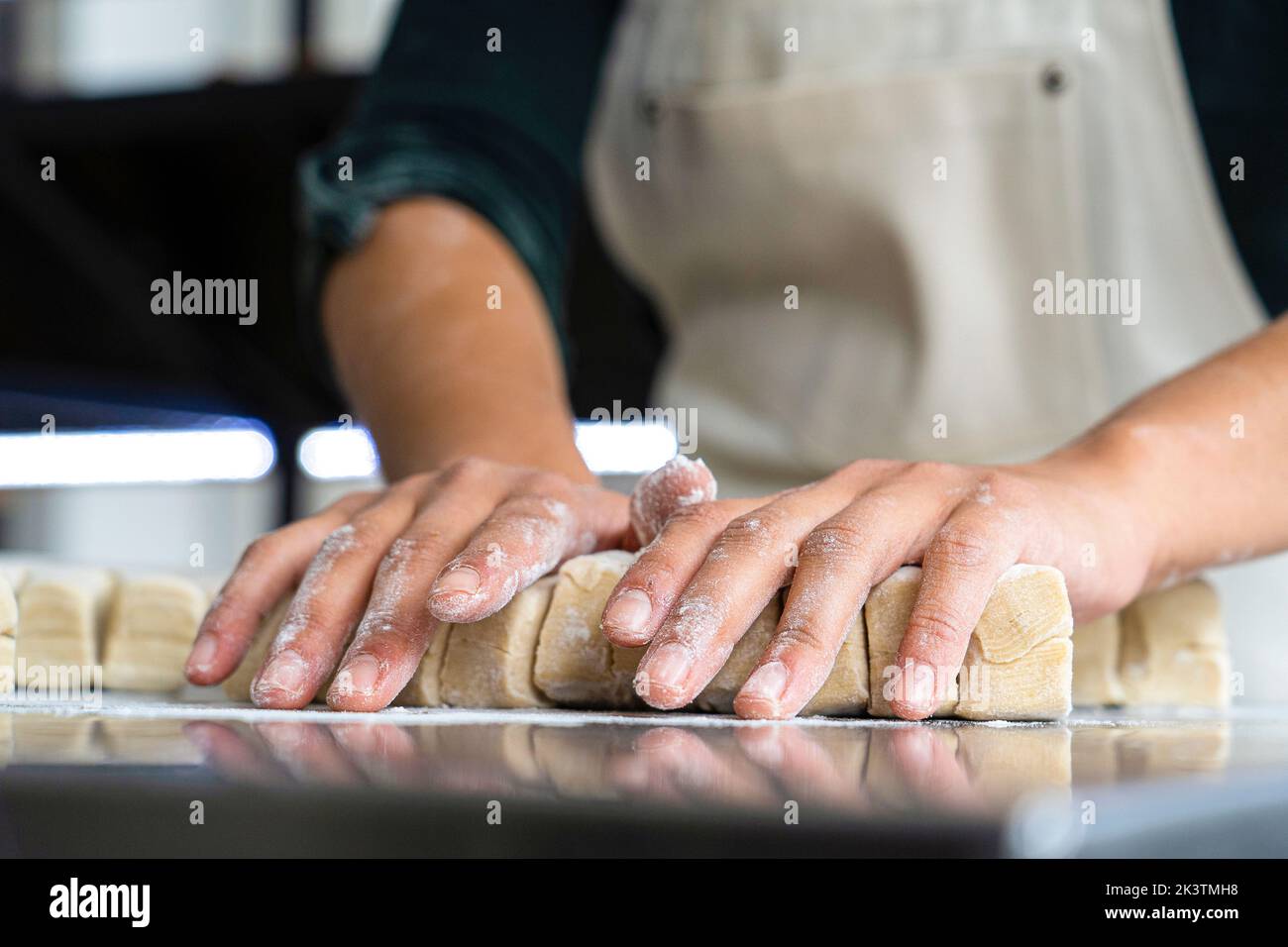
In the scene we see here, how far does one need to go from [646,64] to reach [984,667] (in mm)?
1532

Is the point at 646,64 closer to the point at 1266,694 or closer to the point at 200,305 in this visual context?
the point at 1266,694

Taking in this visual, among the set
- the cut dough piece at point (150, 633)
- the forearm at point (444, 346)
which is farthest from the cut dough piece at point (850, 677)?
the cut dough piece at point (150, 633)

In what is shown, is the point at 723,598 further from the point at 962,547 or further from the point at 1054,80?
the point at 1054,80

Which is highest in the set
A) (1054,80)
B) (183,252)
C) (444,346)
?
(183,252)

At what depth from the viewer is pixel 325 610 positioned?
1143 millimetres

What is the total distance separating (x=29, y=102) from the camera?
3.21 meters

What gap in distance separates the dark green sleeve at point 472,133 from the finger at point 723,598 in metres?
1.10

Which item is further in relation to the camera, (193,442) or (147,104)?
(193,442)

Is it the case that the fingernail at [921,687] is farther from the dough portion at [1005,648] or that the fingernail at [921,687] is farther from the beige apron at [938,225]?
the beige apron at [938,225]

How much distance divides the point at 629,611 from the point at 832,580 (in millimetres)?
169

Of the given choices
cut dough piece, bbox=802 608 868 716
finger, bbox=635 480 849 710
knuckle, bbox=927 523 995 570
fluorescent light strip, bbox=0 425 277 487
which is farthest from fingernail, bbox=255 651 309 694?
fluorescent light strip, bbox=0 425 277 487

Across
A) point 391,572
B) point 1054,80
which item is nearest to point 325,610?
point 391,572
